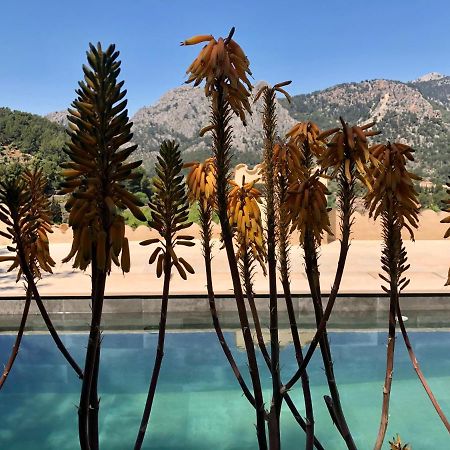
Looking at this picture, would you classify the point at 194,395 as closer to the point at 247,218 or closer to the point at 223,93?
the point at 247,218

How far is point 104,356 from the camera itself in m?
7.90

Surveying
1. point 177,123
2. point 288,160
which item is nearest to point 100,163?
point 288,160

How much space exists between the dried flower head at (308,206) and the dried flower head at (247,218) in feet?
1.71

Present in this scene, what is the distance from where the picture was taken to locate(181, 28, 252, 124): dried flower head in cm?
210

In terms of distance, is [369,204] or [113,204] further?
[369,204]

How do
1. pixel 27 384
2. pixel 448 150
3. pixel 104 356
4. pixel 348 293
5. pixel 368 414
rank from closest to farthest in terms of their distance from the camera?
pixel 368 414 → pixel 27 384 → pixel 104 356 → pixel 348 293 → pixel 448 150

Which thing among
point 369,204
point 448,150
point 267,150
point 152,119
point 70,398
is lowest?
point 70,398

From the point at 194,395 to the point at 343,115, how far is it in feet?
248

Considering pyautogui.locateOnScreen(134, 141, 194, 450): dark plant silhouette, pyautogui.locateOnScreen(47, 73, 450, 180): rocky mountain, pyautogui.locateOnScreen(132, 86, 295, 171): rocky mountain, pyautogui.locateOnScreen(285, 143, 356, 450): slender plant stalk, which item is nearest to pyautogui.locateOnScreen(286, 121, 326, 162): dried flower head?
pyautogui.locateOnScreen(285, 143, 356, 450): slender plant stalk

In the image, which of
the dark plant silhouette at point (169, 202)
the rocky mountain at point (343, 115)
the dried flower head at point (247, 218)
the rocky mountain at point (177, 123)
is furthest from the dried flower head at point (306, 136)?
the rocky mountain at point (177, 123)

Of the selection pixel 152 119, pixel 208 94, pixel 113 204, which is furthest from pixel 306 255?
pixel 152 119

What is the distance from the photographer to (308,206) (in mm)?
2324

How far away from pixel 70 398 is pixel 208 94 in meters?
5.37

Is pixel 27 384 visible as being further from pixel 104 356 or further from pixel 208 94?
pixel 208 94
